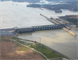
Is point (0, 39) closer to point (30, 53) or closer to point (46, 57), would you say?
point (30, 53)

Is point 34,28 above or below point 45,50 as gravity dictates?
above

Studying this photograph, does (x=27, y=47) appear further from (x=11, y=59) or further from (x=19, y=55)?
(x=11, y=59)

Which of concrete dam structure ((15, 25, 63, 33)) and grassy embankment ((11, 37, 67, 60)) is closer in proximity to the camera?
grassy embankment ((11, 37, 67, 60))

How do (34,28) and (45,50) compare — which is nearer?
(45,50)

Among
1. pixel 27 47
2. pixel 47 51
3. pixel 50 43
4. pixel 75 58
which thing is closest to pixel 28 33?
pixel 50 43

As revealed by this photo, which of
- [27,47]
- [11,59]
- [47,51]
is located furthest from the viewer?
[27,47]

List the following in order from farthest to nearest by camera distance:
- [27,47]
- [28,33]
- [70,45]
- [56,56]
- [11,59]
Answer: [28,33]
[70,45]
[27,47]
[56,56]
[11,59]

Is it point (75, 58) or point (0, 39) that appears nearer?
point (75, 58)

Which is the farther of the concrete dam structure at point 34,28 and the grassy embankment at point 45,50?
the concrete dam structure at point 34,28

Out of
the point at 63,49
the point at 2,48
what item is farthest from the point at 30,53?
the point at 63,49
